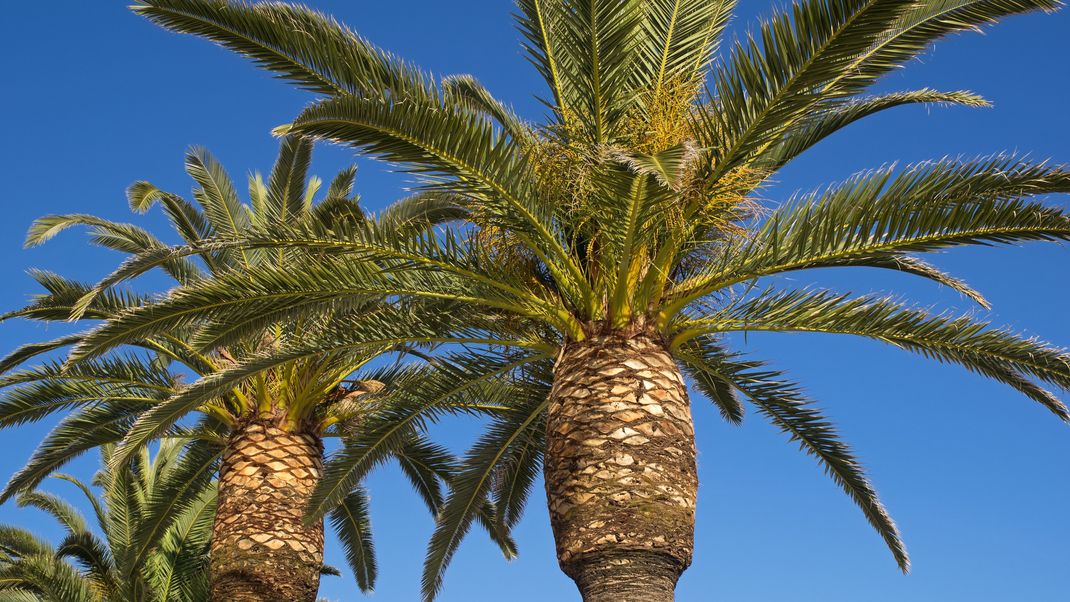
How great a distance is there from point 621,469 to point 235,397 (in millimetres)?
6394

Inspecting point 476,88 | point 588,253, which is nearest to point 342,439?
point 476,88

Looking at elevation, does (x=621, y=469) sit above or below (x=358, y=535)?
below

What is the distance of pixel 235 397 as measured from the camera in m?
13.4

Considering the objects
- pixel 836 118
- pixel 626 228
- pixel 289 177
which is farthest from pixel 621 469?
pixel 289 177

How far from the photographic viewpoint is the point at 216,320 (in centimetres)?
1033

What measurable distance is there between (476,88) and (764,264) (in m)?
4.22

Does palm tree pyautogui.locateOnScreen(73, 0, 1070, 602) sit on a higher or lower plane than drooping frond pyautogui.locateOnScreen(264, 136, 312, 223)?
lower

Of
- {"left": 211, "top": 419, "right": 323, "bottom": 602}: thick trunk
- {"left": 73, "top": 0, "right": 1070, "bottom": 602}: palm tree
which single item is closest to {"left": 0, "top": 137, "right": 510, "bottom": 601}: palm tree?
{"left": 211, "top": 419, "right": 323, "bottom": 602}: thick trunk

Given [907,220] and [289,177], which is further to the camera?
[289,177]

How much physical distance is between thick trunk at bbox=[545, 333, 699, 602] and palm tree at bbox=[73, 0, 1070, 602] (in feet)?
0.06

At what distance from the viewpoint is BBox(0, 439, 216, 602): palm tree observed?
15.5 m

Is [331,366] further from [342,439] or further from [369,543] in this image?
[369,543]

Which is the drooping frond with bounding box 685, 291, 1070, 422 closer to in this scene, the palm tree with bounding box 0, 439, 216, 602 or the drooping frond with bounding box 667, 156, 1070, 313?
the drooping frond with bounding box 667, 156, 1070, 313

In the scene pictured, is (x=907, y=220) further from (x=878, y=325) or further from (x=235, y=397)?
(x=235, y=397)
